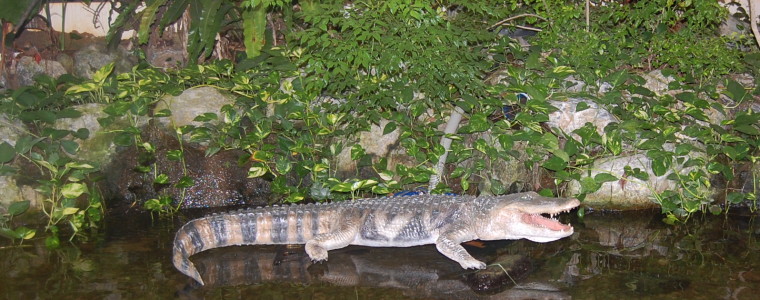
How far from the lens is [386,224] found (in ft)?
14.0

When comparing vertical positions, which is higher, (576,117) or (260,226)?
(576,117)

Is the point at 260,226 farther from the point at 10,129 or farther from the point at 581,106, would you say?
the point at 581,106

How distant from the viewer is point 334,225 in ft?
14.3

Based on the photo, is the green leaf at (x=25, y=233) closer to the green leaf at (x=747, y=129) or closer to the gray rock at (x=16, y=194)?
the gray rock at (x=16, y=194)

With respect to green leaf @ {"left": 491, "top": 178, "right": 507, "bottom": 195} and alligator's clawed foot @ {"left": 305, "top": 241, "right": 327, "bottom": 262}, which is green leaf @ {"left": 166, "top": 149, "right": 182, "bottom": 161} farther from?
green leaf @ {"left": 491, "top": 178, "right": 507, "bottom": 195}

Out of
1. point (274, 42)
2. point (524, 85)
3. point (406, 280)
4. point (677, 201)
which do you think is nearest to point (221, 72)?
point (274, 42)

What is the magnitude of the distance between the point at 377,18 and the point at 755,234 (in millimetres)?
3310

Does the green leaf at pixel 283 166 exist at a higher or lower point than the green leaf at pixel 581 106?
lower

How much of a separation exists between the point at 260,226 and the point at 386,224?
0.89 meters

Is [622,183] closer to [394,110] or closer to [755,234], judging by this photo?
[755,234]

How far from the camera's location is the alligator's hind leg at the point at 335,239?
163 inches

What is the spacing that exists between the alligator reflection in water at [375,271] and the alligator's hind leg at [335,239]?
7 cm

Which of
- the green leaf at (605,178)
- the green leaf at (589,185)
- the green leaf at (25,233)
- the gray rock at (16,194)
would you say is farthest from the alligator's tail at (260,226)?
the green leaf at (605,178)

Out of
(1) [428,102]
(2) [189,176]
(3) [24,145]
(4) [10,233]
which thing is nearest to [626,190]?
(1) [428,102]
